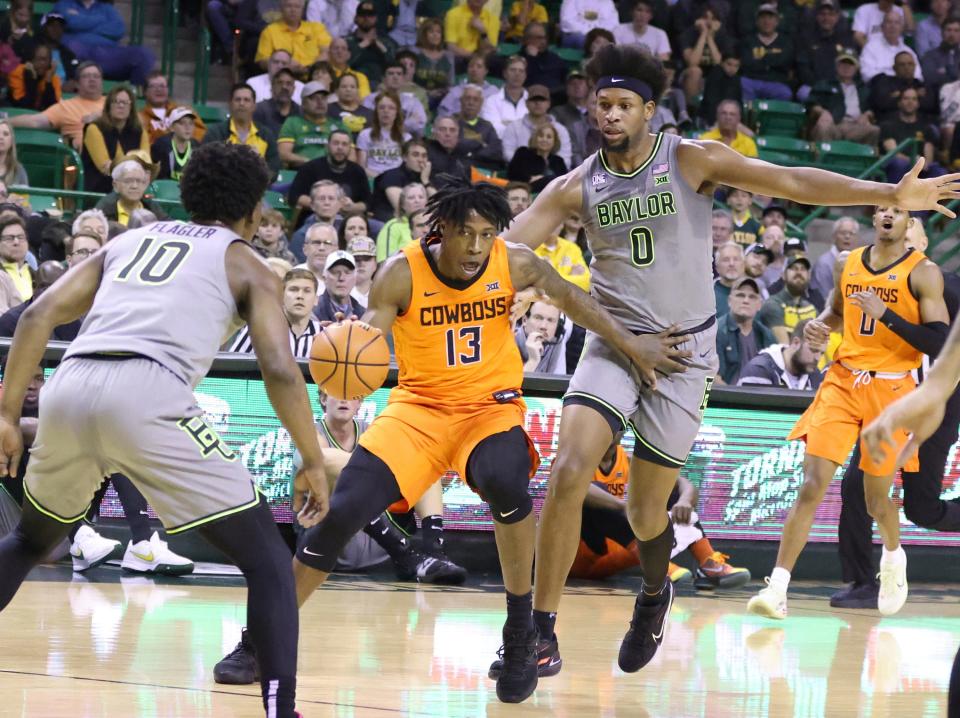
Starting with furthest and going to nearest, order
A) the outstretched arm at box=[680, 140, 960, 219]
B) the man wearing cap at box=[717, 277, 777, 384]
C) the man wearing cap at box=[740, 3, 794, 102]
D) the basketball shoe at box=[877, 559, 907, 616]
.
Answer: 1. the man wearing cap at box=[740, 3, 794, 102]
2. the man wearing cap at box=[717, 277, 777, 384]
3. the basketball shoe at box=[877, 559, 907, 616]
4. the outstretched arm at box=[680, 140, 960, 219]

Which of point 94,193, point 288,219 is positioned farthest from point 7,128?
point 288,219

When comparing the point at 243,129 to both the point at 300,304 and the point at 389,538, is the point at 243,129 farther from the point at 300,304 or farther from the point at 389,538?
the point at 389,538

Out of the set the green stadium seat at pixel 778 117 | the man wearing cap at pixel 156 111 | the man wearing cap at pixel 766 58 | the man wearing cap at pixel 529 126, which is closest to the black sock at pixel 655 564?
the man wearing cap at pixel 156 111

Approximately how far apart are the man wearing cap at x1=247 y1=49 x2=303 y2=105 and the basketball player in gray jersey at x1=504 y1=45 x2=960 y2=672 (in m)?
8.66

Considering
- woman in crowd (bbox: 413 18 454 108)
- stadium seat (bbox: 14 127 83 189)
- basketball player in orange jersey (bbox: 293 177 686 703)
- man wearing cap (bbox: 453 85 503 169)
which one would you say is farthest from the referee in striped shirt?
woman in crowd (bbox: 413 18 454 108)

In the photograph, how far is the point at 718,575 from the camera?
9328 mm

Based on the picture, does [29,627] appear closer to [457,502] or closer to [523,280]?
[523,280]

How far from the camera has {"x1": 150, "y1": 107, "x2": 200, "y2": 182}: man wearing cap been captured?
40.7ft

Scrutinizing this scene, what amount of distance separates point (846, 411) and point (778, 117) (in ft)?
31.2

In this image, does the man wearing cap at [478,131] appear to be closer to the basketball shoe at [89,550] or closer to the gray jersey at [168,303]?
the basketball shoe at [89,550]

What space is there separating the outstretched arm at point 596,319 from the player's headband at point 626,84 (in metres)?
0.75

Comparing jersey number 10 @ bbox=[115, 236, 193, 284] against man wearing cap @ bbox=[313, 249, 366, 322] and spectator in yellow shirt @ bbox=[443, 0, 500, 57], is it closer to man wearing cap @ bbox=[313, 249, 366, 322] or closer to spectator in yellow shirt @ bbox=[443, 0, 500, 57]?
man wearing cap @ bbox=[313, 249, 366, 322]

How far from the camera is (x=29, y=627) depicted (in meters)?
6.45

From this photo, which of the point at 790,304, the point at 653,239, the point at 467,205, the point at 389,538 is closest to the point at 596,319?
the point at 653,239
